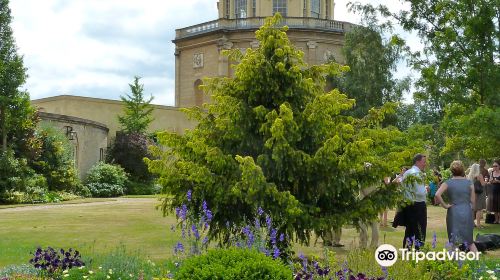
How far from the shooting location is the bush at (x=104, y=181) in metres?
32.9

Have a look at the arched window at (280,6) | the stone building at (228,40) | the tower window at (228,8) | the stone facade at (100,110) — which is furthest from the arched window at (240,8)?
the stone facade at (100,110)

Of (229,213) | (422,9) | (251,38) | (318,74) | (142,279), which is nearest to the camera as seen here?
(142,279)

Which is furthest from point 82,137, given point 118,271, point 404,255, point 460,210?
point 404,255

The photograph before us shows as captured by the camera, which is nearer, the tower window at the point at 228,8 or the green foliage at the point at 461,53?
the green foliage at the point at 461,53

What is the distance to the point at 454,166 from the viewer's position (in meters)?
9.85

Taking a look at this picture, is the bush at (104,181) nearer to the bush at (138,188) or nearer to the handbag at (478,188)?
the bush at (138,188)

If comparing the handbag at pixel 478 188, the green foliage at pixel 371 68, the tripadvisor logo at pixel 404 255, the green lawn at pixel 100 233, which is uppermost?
the green foliage at pixel 371 68

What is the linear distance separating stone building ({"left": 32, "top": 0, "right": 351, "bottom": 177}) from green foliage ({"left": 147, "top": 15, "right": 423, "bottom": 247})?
3381cm

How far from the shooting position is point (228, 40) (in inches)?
2083

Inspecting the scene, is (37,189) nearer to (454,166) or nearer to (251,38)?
(454,166)

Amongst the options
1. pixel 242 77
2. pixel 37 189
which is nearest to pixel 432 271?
pixel 242 77

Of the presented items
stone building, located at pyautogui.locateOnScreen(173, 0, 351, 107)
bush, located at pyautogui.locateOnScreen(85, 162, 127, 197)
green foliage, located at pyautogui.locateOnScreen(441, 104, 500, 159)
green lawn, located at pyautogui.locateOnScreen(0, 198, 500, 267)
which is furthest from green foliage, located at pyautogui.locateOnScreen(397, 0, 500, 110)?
stone building, located at pyautogui.locateOnScreen(173, 0, 351, 107)

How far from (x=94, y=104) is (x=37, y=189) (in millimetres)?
14970

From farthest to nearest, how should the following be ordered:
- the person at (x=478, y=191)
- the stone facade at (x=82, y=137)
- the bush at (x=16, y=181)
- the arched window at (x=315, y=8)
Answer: the arched window at (x=315, y=8) < the stone facade at (x=82, y=137) < the bush at (x=16, y=181) < the person at (x=478, y=191)
